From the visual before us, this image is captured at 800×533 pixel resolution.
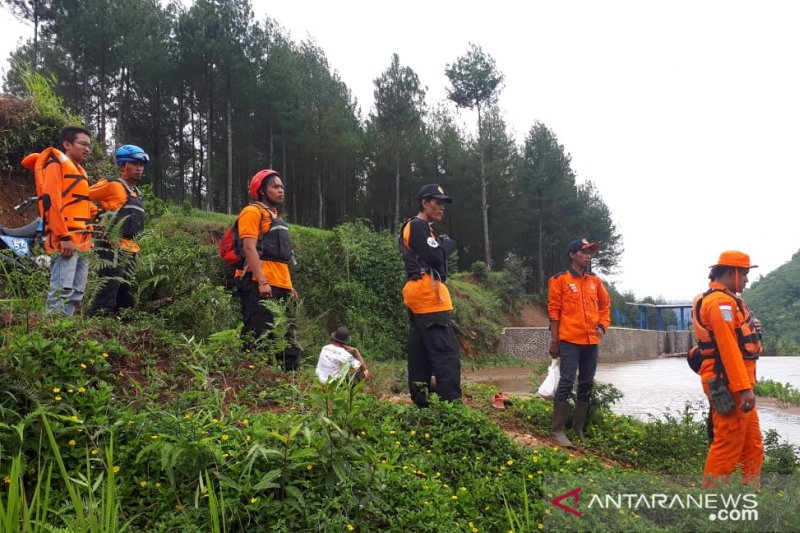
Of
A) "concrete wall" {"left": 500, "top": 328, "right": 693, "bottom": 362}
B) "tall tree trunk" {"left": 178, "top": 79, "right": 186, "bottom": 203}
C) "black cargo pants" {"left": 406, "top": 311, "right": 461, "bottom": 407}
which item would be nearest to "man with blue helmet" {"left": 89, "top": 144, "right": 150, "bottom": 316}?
"black cargo pants" {"left": 406, "top": 311, "right": 461, "bottom": 407}

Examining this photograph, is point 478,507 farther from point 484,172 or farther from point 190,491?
point 484,172

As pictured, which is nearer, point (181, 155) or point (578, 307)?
point (578, 307)

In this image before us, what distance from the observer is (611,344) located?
23078mm

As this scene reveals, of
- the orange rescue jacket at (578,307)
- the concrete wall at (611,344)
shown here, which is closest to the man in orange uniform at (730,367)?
the orange rescue jacket at (578,307)

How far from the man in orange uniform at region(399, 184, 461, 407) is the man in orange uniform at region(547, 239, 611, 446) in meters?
1.30

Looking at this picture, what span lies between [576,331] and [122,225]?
4.04 meters

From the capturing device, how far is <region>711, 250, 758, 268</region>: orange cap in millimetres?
4020

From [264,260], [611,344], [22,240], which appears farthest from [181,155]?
[264,260]

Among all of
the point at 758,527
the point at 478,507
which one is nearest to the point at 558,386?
the point at 478,507

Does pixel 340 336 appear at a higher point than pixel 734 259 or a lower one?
lower

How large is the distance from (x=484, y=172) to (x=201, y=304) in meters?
31.1

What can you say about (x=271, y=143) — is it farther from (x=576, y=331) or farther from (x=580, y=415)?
(x=580, y=415)

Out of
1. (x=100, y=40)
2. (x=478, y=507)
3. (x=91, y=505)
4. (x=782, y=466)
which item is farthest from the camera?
(x=100, y=40)

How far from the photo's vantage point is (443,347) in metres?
4.36
